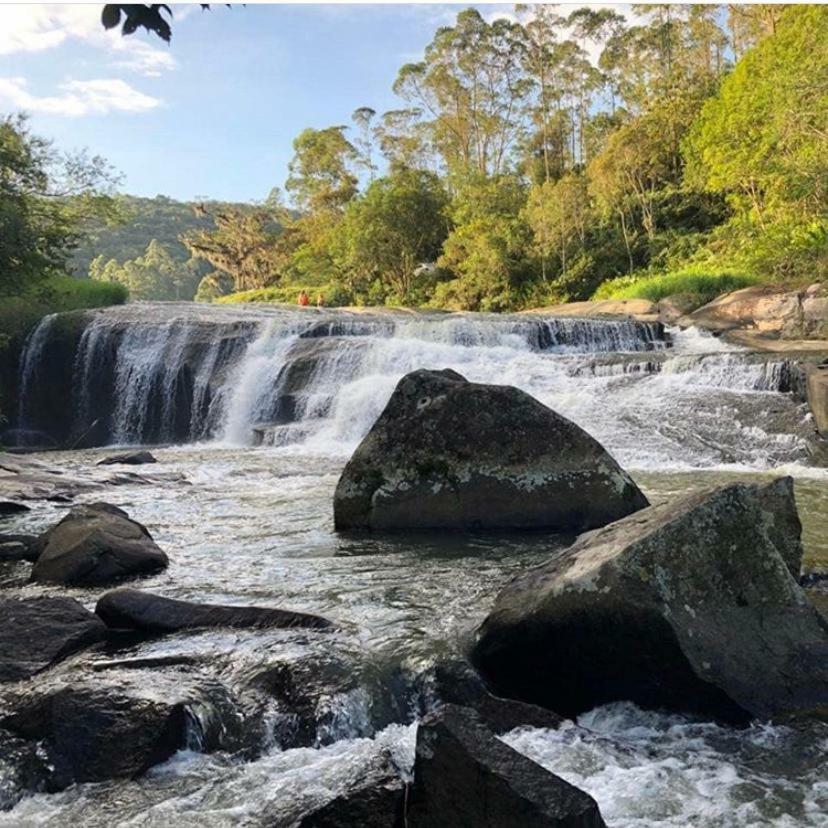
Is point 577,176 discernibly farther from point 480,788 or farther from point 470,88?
point 480,788

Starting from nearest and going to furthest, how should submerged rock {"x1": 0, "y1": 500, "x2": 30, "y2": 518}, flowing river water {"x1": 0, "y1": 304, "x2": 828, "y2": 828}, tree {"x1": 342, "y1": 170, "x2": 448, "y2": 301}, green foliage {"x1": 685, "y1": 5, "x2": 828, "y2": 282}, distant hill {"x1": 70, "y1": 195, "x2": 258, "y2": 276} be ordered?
flowing river water {"x1": 0, "y1": 304, "x2": 828, "y2": 828} < submerged rock {"x1": 0, "y1": 500, "x2": 30, "y2": 518} < green foliage {"x1": 685, "y1": 5, "x2": 828, "y2": 282} < tree {"x1": 342, "y1": 170, "x2": 448, "y2": 301} < distant hill {"x1": 70, "y1": 195, "x2": 258, "y2": 276}

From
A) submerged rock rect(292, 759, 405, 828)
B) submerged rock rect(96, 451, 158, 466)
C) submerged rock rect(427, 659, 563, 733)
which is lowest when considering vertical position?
submerged rock rect(427, 659, 563, 733)

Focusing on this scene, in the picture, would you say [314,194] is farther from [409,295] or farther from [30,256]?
[30,256]

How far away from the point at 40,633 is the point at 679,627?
3778 millimetres

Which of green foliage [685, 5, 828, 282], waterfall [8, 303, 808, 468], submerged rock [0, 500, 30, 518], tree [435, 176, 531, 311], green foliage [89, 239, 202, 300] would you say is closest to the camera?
submerged rock [0, 500, 30, 518]

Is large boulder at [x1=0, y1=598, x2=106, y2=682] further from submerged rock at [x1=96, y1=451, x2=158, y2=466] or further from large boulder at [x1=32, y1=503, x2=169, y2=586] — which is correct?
submerged rock at [x1=96, y1=451, x2=158, y2=466]

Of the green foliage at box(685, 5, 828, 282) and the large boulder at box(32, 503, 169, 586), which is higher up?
the green foliage at box(685, 5, 828, 282)

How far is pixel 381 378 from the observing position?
17.7m

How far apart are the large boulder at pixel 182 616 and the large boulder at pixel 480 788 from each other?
2.36 m

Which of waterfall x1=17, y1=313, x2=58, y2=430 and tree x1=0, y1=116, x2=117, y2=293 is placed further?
waterfall x1=17, y1=313, x2=58, y2=430

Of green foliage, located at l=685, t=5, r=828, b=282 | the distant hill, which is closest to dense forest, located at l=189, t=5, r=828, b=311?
green foliage, located at l=685, t=5, r=828, b=282

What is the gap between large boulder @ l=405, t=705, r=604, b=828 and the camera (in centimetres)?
289

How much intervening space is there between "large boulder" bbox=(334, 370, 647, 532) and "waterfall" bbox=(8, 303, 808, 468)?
190 inches

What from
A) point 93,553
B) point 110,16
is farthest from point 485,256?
point 110,16
